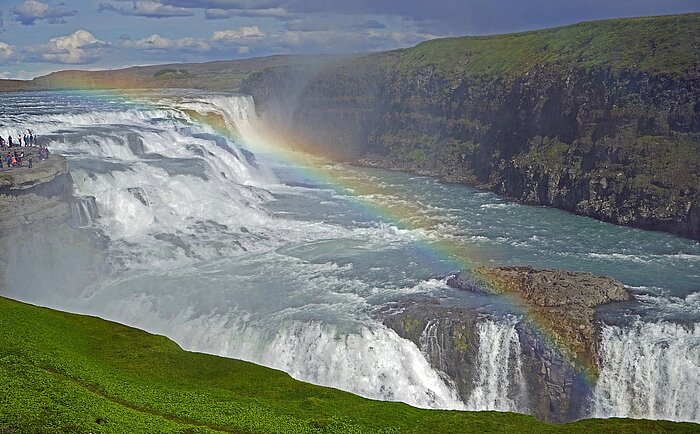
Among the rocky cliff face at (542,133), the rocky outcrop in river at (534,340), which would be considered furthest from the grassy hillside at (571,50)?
the rocky outcrop in river at (534,340)

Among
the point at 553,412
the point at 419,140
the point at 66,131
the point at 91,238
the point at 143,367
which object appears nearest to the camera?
the point at 143,367

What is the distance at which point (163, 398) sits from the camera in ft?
59.2

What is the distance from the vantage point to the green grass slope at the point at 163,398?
15.8 meters

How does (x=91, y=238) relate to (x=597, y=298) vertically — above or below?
above

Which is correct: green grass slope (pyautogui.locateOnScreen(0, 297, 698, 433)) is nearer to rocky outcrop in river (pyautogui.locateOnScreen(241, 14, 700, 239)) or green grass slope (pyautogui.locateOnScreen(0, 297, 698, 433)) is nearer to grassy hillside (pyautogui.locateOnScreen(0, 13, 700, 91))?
rocky outcrop in river (pyautogui.locateOnScreen(241, 14, 700, 239))

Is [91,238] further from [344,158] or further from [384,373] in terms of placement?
[344,158]

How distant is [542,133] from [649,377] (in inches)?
1504

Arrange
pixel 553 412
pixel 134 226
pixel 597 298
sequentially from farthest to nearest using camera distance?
pixel 134 226
pixel 597 298
pixel 553 412

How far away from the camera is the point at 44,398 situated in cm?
1595

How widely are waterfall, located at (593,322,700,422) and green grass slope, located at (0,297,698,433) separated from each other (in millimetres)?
8445

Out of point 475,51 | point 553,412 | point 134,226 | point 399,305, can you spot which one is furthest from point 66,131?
point 475,51

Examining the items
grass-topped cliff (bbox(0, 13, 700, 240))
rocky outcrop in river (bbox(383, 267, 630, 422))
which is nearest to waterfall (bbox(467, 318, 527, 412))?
rocky outcrop in river (bbox(383, 267, 630, 422))

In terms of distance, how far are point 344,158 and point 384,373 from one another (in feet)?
199

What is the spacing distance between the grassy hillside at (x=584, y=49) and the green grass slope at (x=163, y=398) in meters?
43.7
